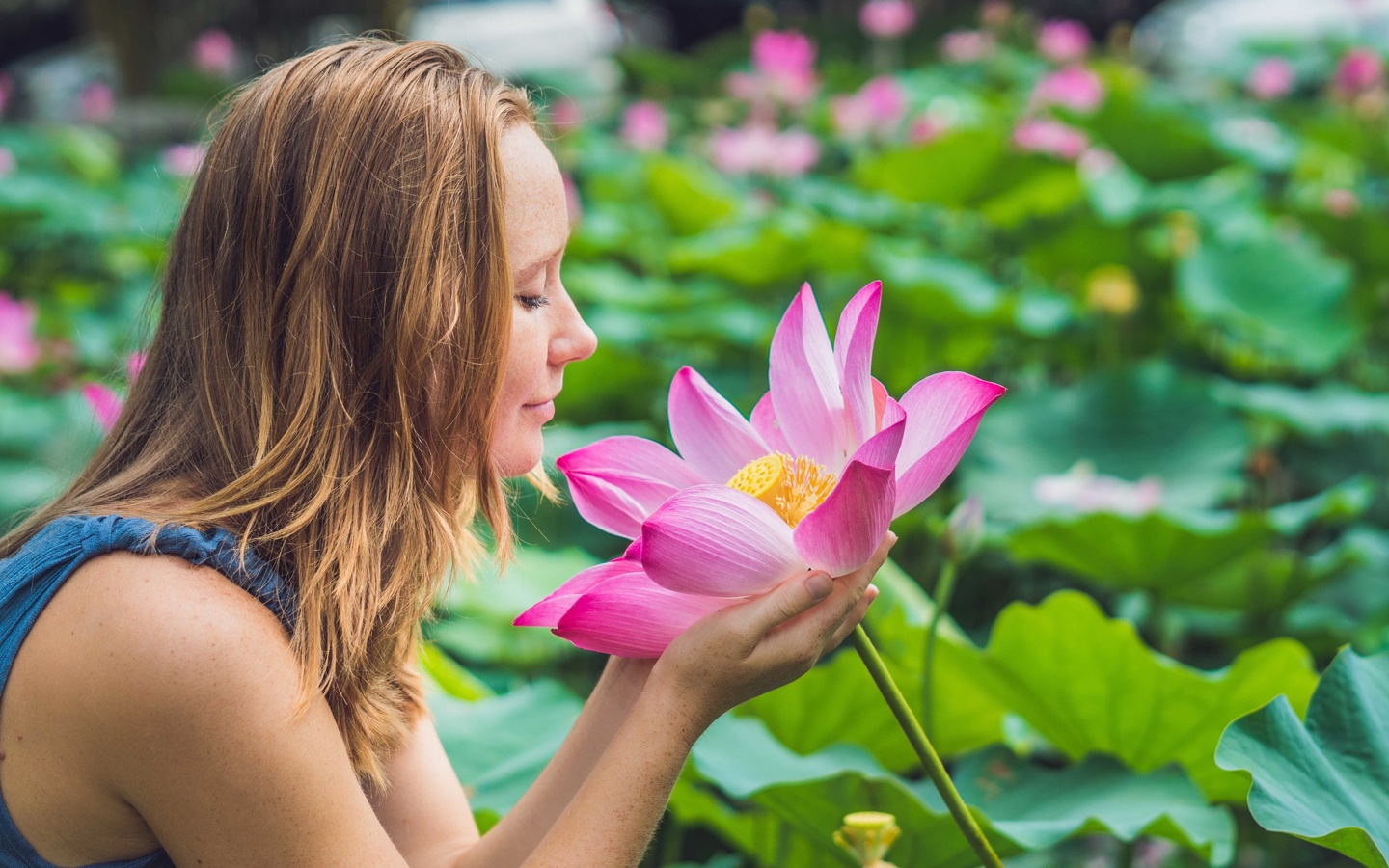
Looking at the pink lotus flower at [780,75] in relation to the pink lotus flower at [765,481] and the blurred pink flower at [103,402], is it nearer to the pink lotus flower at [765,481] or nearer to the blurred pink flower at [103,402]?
the blurred pink flower at [103,402]

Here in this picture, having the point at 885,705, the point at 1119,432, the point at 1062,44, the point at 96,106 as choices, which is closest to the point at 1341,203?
the point at 1119,432

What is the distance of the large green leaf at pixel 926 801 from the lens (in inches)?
38.8

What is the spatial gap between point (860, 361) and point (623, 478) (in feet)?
0.53

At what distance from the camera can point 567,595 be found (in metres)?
0.74

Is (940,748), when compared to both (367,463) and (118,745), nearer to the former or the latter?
(367,463)

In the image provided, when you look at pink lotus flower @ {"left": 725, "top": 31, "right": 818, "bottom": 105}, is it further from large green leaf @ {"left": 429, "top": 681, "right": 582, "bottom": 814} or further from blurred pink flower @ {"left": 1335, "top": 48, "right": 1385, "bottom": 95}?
large green leaf @ {"left": 429, "top": 681, "right": 582, "bottom": 814}

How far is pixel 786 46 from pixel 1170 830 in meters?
3.43

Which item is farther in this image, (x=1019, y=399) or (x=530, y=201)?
(x=1019, y=399)

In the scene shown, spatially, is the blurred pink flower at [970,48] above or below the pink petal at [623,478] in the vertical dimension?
below

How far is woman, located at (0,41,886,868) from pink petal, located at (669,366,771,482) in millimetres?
115

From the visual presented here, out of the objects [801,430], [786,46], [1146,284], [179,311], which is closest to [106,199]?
[786,46]

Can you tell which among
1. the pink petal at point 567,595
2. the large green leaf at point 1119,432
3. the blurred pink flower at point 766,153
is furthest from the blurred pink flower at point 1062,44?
the pink petal at point 567,595

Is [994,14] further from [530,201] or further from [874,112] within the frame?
[530,201]

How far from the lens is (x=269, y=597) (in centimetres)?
80
